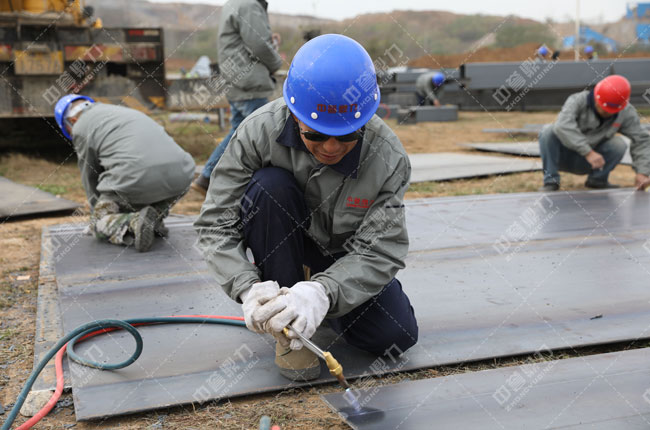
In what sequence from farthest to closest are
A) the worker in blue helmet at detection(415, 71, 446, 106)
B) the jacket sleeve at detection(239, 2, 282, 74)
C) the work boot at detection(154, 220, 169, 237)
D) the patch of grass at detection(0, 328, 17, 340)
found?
the worker in blue helmet at detection(415, 71, 446, 106) → the jacket sleeve at detection(239, 2, 282, 74) → the work boot at detection(154, 220, 169, 237) → the patch of grass at detection(0, 328, 17, 340)

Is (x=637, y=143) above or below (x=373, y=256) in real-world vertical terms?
below

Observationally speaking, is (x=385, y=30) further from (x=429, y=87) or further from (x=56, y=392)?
(x=56, y=392)

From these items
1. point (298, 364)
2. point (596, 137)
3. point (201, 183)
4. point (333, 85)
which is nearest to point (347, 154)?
point (333, 85)

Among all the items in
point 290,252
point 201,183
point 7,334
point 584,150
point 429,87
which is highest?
point 290,252

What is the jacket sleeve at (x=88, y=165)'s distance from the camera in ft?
13.0

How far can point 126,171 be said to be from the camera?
385 cm

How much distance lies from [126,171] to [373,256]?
7.24ft

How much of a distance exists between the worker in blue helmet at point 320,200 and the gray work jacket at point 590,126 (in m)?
3.90

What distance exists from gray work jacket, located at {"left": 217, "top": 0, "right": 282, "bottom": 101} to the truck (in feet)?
8.13

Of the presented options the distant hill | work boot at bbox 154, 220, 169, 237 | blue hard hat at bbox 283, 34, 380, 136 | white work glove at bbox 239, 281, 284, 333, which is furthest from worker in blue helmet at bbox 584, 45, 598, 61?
white work glove at bbox 239, 281, 284, 333

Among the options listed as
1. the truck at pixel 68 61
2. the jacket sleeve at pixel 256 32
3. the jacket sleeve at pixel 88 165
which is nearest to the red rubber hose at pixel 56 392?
the jacket sleeve at pixel 88 165

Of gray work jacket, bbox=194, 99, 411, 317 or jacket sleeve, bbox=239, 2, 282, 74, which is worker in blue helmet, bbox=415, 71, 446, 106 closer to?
jacket sleeve, bbox=239, 2, 282, 74

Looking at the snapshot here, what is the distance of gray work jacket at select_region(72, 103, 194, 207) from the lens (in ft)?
12.7

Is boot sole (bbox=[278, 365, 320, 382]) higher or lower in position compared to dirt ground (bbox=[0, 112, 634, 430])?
higher
